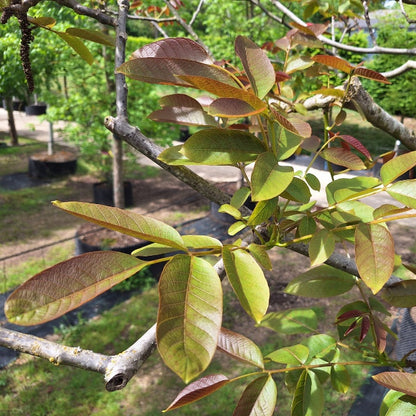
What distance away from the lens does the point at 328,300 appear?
371cm

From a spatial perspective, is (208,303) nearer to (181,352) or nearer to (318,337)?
(181,352)

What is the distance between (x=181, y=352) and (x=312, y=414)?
0.40 meters

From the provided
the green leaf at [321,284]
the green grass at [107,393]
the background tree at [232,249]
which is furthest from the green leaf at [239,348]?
the green grass at [107,393]

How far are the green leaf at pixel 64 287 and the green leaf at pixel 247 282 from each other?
4.0 inches

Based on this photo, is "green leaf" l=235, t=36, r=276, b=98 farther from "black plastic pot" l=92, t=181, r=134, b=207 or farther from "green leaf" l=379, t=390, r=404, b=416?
"black plastic pot" l=92, t=181, r=134, b=207

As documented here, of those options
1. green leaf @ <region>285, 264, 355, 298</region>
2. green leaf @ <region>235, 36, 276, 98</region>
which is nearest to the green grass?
green leaf @ <region>285, 264, 355, 298</region>

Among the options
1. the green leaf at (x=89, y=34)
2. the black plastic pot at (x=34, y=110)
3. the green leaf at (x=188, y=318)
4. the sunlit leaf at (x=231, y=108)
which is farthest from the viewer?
the black plastic pot at (x=34, y=110)

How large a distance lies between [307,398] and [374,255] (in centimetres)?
28

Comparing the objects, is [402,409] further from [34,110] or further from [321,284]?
[34,110]

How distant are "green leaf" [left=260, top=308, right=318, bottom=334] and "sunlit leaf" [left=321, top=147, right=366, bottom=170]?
1.11 feet

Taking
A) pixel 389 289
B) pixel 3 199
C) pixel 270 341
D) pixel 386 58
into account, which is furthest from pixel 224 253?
Result: pixel 386 58

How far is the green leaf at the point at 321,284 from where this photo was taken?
31.1 inches

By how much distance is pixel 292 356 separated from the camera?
2.39ft

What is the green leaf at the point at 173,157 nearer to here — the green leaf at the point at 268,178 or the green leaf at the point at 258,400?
the green leaf at the point at 268,178
